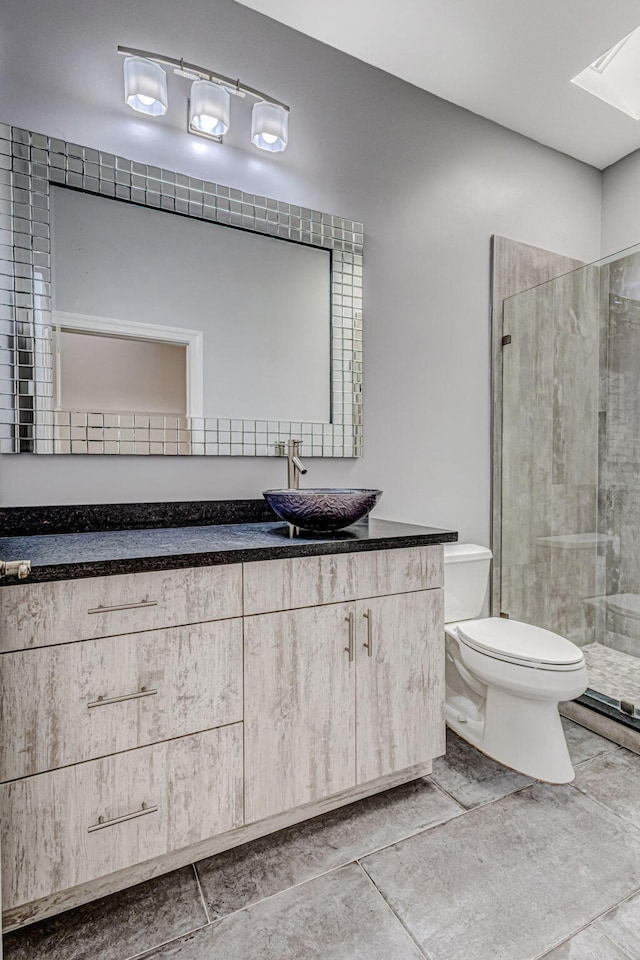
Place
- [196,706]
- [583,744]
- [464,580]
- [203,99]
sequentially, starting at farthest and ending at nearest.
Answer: [464,580] < [583,744] < [203,99] < [196,706]

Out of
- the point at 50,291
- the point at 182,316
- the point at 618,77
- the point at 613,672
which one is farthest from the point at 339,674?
the point at 618,77

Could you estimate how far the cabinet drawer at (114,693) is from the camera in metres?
1.07

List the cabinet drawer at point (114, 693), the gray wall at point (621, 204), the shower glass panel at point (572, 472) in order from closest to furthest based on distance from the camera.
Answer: the cabinet drawer at point (114, 693) < the shower glass panel at point (572, 472) < the gray wall at point (621, 204)

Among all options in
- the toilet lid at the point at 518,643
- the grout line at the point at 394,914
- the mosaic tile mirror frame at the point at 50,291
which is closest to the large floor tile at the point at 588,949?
the grout line at the point at 394,914

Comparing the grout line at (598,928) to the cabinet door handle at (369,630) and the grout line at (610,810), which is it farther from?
the cabinet door handle at (369,630)

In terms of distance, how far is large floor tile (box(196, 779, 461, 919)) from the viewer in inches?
50.1

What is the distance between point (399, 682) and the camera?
1536 mm

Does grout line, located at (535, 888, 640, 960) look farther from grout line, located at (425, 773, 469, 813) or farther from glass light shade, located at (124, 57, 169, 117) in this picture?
glass light shade, located at (124, 57, 169, 117)

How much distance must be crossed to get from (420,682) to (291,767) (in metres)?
0.46

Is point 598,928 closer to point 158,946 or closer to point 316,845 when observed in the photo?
point 316,845

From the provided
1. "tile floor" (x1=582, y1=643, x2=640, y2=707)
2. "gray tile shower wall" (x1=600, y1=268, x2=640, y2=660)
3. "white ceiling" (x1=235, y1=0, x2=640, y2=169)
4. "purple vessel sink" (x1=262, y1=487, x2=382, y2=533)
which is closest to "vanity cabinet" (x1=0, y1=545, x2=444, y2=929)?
"purple vessel sink" (x1=262, y1=487, x2=382, y2=533)

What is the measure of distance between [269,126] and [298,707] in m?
1.85

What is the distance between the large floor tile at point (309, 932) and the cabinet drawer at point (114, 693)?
1.40ft

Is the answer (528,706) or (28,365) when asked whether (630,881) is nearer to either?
(528,706)
